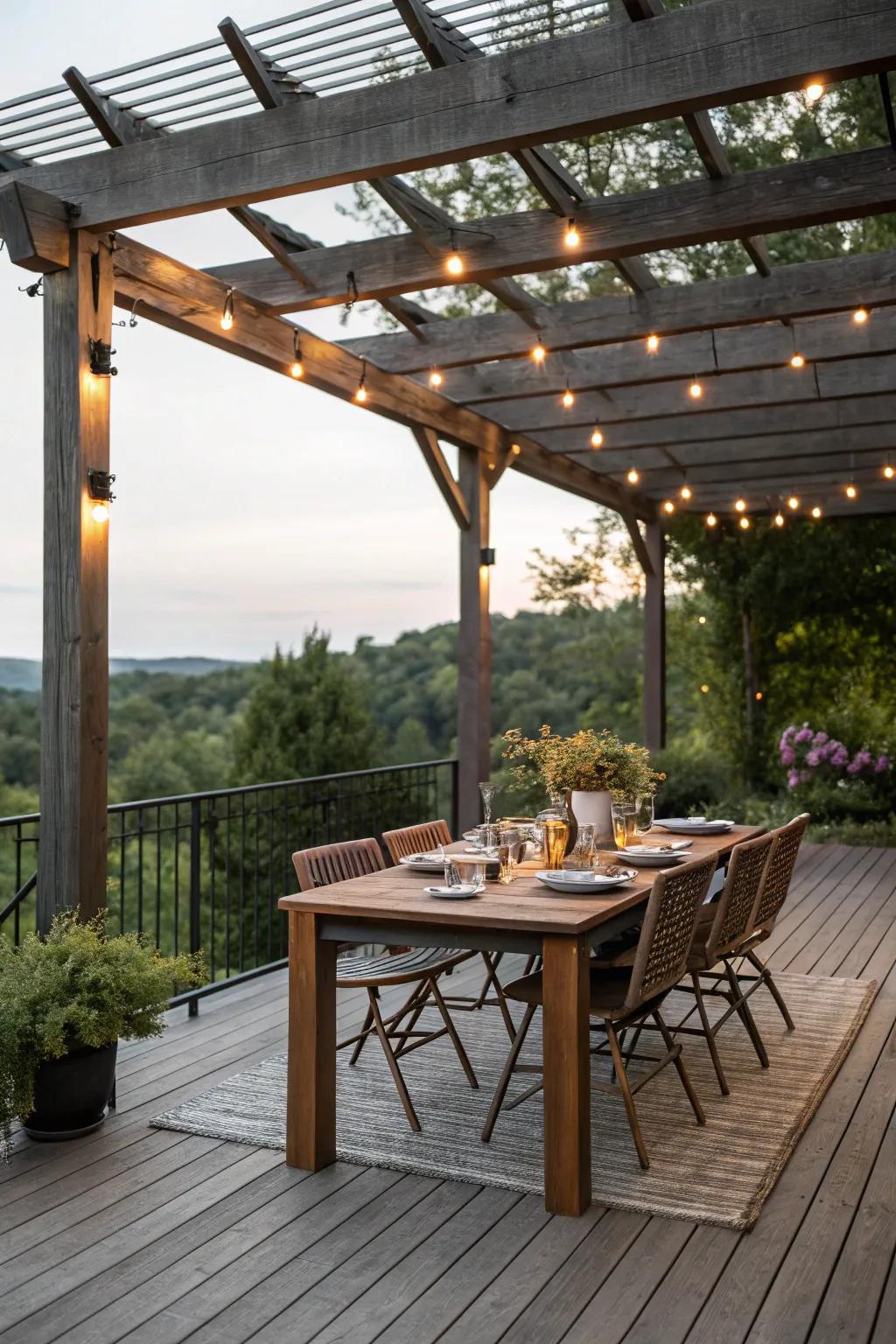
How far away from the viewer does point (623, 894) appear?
3.66 meters

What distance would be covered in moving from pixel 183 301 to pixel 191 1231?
10.9 feet

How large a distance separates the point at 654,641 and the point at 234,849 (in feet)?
19.6

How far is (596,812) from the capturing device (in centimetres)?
462

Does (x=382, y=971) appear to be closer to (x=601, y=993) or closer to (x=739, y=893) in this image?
(x=601, y=993)

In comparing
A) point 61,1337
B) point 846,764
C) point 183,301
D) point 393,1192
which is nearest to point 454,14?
point 183,301

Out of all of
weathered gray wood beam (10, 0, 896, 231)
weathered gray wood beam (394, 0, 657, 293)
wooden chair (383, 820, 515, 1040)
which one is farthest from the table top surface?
weathered gray wood beam (394, 0, 657, 293)

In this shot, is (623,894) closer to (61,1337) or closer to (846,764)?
(61,1337)

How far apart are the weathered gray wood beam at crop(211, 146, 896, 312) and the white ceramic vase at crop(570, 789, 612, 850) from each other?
2.00 m

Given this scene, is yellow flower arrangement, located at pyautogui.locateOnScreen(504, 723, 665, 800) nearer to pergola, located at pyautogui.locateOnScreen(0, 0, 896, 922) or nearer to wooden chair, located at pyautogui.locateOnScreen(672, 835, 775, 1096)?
wooden chair, located at pyautogui.locateOnScreen(672, 835, 775, 1096)

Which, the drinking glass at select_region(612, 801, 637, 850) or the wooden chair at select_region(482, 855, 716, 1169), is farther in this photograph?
the drinking glass at select_region(612, 801, 637, 850)

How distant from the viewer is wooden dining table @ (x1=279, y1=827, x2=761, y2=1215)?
10.5 feet

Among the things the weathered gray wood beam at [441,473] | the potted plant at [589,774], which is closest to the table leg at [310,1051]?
the potted plant at [589,774]

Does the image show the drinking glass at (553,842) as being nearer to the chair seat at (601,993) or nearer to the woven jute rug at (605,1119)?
the chair seat at (601,993)

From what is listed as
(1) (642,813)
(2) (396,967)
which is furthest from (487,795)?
(2) (396,967)
